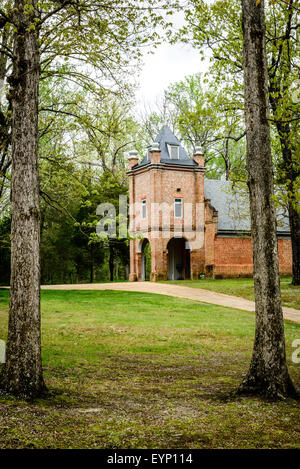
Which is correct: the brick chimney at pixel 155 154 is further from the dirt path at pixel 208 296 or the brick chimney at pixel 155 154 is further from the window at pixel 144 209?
the dirt path at pixel 208 296

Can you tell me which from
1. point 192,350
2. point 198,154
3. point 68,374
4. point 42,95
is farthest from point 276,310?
point 198,154

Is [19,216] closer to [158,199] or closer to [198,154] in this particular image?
[158,199]

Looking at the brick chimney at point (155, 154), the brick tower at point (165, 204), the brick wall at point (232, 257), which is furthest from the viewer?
the brick wall at point (232, 257)

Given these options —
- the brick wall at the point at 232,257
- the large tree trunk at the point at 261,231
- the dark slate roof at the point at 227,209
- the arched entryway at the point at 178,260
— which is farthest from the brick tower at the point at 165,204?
the large tree trunk at the point at 261,231

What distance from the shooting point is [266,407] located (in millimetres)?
5844

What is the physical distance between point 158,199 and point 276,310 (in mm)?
26833

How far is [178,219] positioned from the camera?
111 feet

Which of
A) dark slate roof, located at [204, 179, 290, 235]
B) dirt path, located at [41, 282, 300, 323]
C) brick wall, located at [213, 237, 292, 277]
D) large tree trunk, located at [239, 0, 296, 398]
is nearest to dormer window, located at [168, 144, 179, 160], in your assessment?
dark slate roof, located at [204, 179, 290, 235]

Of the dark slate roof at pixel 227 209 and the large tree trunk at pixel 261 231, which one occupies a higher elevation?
the dark slate roof at pixel 227 209

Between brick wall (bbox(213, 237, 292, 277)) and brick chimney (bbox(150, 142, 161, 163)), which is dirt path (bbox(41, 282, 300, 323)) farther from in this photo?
brick chimney (bbox(150, 142, 161, 163))

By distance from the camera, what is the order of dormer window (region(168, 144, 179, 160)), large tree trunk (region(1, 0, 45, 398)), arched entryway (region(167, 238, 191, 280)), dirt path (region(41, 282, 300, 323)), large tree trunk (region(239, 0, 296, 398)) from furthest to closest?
1. arched entryway (region(167, 238, 191, 280))
2. dormer window (region(168, 144, 179, 160))
3. dirt path (region(41, 282, 300, 323))
4. large tree trunk (region(239, 0, 296, 398))
5. large tree trunk (region(1, 0, 45, 398))

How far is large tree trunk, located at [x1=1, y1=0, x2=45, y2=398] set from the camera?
6.01m

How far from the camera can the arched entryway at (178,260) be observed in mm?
36344

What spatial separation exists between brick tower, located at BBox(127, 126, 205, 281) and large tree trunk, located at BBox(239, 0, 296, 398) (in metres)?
26.1
